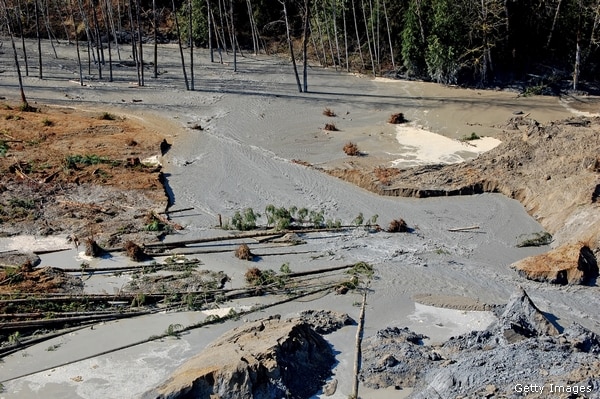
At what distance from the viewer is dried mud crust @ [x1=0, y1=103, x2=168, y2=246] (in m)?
23.0

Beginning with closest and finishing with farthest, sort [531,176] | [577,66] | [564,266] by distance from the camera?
[564,266] → [531,176] → [577,66]

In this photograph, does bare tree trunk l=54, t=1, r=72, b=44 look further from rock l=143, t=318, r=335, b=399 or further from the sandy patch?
rock l=143, t=318, r=335, b=399

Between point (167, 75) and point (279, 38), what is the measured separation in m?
9.65

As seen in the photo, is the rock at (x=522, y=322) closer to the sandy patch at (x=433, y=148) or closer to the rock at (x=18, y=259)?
the sandy patch at (x=433, y=148)

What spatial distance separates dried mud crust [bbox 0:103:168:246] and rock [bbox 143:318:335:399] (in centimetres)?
790

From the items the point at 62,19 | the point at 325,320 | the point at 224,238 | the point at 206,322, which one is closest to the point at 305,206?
the point at 224,238

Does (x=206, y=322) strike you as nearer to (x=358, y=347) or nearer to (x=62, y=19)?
(x=358, y=347)

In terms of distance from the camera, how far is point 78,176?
2652 centimetres

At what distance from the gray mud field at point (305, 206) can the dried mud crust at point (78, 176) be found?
43.6 inches

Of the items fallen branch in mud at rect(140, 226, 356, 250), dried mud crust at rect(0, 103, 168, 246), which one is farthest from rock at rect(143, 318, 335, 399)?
dried mud crust at rect(0, 103, 168, 246)

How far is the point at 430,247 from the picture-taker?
20609 millimetres

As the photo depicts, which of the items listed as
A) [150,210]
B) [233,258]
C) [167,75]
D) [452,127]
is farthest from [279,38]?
[233,258]

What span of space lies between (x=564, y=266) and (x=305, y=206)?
8538mm

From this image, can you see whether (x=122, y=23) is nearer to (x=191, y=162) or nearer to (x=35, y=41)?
(x=35, y=41)
